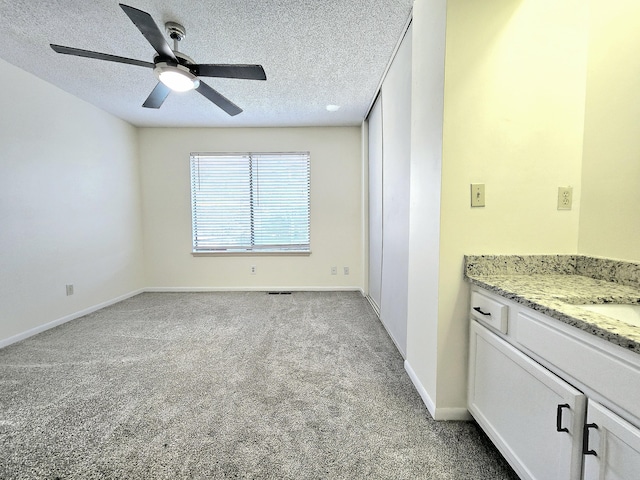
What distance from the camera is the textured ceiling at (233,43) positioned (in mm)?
1806

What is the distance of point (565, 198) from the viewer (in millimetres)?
1346

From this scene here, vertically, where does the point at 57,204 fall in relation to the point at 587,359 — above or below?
above

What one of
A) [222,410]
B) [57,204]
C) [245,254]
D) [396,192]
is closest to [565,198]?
[396,192]

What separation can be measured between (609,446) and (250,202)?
4097 mm

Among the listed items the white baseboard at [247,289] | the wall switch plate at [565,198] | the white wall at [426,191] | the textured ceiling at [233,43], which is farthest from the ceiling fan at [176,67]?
the white baseboard at [247,289]

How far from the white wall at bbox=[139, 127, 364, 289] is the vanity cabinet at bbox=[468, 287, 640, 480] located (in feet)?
9.56

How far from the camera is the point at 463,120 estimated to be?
4.34ft

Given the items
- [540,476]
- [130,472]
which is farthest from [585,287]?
[130,472]

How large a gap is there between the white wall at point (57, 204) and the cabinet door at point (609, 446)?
12.9 feet

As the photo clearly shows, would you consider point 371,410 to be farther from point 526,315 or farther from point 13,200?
point 13,200

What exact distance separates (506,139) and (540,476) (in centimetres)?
142

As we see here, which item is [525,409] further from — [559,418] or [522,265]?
[522,265]

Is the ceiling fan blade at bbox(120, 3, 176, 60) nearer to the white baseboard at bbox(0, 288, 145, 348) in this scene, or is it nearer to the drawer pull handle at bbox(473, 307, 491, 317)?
the drawer pull handle at bbox(473, 307, 491, 317)

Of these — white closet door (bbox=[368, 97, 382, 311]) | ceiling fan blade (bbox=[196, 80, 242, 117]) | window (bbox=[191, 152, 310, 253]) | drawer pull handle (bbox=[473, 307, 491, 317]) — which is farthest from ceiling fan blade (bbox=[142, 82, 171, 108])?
drawer pull handle (bbox=[473, 307, 491, 317])
